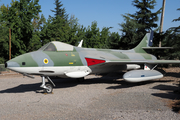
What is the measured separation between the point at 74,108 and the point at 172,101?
415 cm

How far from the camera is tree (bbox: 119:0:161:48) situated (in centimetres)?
2311

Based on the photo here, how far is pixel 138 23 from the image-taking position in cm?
2458

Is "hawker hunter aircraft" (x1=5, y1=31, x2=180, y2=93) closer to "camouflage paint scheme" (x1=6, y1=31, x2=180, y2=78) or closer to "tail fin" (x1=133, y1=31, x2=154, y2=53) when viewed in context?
"camouflage paint scheme" (x1=6, y1=31, x2=180, y2=78)

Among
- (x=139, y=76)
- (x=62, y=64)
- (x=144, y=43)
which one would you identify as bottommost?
(x=139, y=76)

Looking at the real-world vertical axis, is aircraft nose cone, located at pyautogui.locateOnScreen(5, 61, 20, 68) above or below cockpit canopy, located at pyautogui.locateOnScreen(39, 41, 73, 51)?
below

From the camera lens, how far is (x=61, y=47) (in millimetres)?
10453

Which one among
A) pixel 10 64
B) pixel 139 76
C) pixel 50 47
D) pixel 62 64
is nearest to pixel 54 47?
pixel 50 47

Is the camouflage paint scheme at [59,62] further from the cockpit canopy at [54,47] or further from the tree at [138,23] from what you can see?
the tree at [138,23]

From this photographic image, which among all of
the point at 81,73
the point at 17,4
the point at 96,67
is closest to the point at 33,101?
the point at 81,73

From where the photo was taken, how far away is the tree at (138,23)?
23109 millimetres

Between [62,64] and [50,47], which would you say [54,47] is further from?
[62,64]

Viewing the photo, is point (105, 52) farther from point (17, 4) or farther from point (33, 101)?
point (17, 4)

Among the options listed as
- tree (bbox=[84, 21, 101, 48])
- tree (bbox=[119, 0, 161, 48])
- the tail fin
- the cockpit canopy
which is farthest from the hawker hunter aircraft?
tree (bbox=[84, 21, 101, 48])

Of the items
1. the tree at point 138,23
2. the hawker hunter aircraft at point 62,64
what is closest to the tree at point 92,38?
the tree at point 138,23
